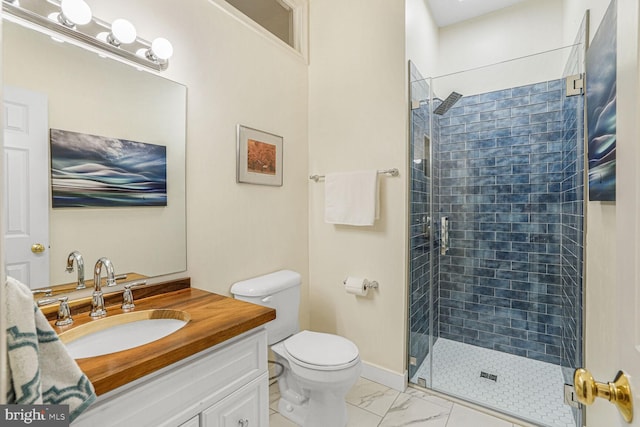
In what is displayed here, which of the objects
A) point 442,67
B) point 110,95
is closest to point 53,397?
point 110,95

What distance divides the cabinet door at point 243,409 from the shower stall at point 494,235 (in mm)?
1225

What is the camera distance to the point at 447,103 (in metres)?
2.44

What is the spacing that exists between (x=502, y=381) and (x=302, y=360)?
1.52 meters

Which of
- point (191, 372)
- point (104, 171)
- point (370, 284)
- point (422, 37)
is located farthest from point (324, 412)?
point (422, 37)

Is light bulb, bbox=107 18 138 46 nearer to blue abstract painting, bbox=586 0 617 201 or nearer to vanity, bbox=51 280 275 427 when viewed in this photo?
vanity, bbox=51 280 275 427

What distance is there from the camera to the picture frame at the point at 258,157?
1.92 meters

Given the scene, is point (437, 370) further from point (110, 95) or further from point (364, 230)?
point (110, 95)

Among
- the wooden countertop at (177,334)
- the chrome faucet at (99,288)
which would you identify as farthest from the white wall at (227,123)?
the chrome faucet at (99,288)

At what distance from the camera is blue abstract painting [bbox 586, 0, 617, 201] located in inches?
41.6

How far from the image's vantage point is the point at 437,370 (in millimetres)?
2277

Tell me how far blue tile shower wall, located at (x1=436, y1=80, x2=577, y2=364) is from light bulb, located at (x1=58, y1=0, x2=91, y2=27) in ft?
7.25

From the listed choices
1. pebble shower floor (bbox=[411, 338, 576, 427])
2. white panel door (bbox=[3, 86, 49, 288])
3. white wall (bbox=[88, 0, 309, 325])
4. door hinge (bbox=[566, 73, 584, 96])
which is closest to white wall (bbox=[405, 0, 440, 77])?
white wall (bbox=[88, 0, 309, 325])

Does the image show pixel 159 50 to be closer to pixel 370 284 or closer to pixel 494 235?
pixel 370 284

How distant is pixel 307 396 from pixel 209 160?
1.48m
